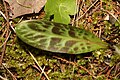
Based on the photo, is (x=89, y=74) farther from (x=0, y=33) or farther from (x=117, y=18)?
(x=0, y=33)

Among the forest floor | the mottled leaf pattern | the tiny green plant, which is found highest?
the tiny green plant

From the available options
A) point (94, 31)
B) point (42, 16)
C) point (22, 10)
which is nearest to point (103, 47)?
point (94, 31)

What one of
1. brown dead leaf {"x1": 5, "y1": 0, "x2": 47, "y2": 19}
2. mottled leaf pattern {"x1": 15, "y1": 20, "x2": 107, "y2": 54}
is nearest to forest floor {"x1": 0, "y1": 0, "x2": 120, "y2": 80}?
brown dead leaf {"x1": 5, "y1": 0, "x2": 47, "y2": 19}

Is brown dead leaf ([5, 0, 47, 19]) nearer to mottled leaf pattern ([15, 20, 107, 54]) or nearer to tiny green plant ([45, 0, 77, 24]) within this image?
tiny green plant ([45, 0, 77, 24])

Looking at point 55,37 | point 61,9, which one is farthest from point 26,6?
point 55,37

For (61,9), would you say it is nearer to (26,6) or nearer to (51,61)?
(26,6)
